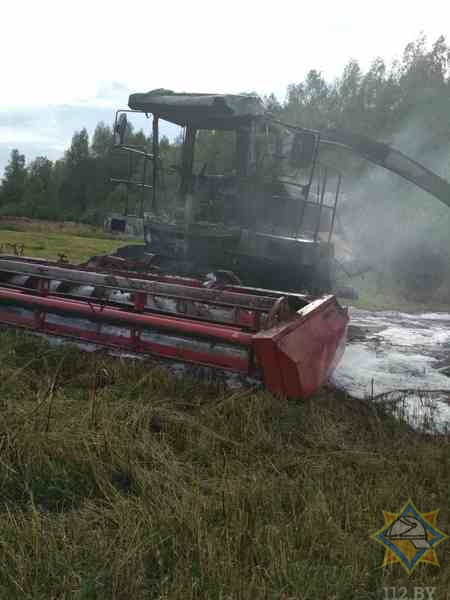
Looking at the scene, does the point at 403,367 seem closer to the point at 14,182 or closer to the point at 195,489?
the point at 195,489

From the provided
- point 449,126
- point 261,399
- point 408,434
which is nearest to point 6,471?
point 261,399

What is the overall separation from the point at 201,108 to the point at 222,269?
160cm

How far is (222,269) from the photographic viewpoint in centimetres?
555

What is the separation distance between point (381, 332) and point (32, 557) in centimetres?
517

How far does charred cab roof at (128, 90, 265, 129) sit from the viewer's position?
5.34 metres

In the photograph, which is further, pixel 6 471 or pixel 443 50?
pixel 443 50

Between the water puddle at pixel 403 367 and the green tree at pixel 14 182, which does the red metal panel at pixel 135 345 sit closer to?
the water puddle at pixel 403 367

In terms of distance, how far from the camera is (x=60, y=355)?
12.4 ft

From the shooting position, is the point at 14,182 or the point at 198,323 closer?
the point at 198,323

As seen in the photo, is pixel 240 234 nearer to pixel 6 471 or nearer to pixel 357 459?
pixel 357 459

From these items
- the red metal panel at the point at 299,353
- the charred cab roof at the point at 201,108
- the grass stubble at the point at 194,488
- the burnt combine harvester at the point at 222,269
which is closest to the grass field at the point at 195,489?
the grass stubble at the point at 194,488

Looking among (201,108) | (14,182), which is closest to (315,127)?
(201,108)

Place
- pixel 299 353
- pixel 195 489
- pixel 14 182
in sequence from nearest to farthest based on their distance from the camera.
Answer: pixel 195 489, pixel 299 353, pixel 14 182

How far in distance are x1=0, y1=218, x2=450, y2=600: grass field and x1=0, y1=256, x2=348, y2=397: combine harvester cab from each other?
0.62 feet
